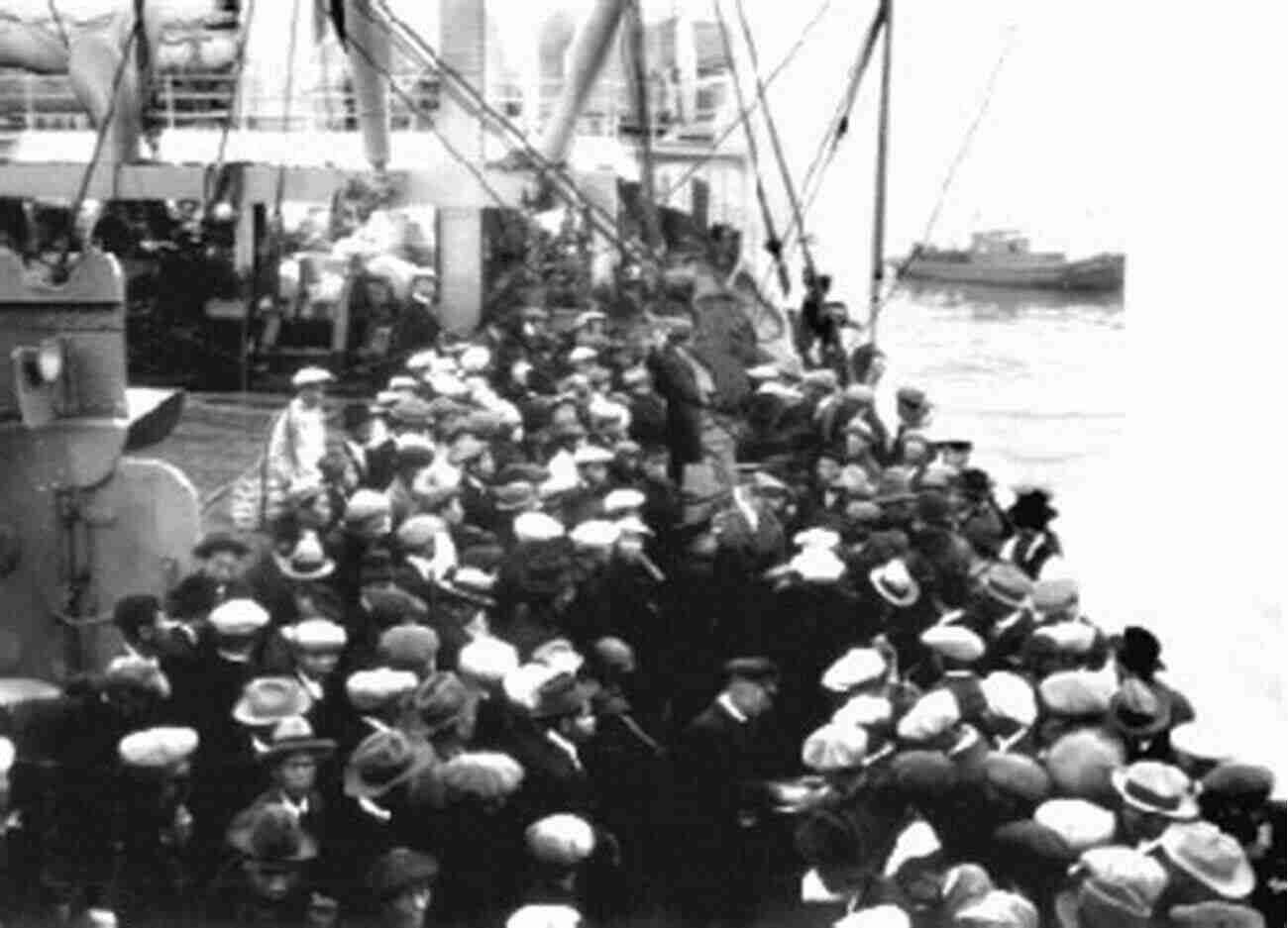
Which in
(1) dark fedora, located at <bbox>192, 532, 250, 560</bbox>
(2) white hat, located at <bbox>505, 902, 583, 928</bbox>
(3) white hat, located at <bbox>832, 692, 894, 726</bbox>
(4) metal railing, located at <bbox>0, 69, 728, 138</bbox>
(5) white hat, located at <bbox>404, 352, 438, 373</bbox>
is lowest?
(5) white hat, located at <bbox>404, 352, 438, 373</bbox>

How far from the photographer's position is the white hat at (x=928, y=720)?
16.2ft

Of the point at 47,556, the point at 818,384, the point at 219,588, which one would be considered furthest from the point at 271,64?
the point at 219,588

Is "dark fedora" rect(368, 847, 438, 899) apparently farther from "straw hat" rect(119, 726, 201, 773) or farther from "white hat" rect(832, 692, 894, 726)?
"white hat" rect(832, 692, 894, 726)

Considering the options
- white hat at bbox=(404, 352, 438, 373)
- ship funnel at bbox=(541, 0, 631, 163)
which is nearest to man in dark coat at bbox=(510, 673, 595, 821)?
white hat at bbox=(404, 352, 438, 373)

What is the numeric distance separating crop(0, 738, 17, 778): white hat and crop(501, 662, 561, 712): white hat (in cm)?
107

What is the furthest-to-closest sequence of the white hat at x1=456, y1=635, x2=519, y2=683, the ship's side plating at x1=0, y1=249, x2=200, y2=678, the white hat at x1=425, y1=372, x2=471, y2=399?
the white hat at x1=425, y1=372, x2=471, y2=399
the ship's side plating at x1=0, y1=249, x2=200, y2=678
the white hat at x1=456, y1=635, x2=519, y2=683

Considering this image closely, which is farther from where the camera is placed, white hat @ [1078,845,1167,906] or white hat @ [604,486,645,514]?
white hat @ [604,486,645,514]

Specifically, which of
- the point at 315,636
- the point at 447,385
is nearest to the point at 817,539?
the point at 315,636

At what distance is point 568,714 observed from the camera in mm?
5230

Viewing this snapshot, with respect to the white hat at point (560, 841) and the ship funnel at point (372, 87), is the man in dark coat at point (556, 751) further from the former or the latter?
the ship funnel at point (372, 87)

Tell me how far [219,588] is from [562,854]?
67.2 inches

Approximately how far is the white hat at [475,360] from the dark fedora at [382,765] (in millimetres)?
6565

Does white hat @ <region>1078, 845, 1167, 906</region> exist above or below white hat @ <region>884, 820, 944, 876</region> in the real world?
above

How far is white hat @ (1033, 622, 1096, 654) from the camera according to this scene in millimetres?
5742
